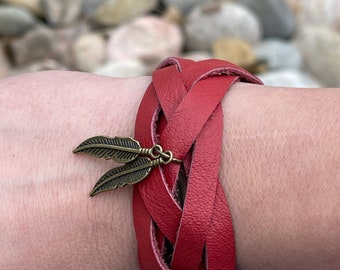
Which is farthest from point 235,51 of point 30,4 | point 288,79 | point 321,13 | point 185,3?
point 30,4

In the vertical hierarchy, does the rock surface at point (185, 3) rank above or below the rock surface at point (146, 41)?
above

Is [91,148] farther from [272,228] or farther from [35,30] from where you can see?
A: [35,30]

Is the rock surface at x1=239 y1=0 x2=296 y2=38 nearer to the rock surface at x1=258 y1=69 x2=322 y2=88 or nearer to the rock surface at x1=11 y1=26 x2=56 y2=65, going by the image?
the rock surface at x1=258 y1=69 x2=322 y2=88

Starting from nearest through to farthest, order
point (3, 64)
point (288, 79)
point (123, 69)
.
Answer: point (288, 79), point (123, 69), point (3, 64)

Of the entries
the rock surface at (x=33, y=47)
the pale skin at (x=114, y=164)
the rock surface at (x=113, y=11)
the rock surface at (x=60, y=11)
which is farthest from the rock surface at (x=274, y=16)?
the pale skin at (x=114, y=164)

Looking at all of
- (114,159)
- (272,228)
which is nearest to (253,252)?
(272,228)

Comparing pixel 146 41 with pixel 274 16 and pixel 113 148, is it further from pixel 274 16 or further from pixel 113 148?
pixel 113 148

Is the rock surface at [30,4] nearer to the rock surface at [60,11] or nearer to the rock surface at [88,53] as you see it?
the rock surface at [60,11]
